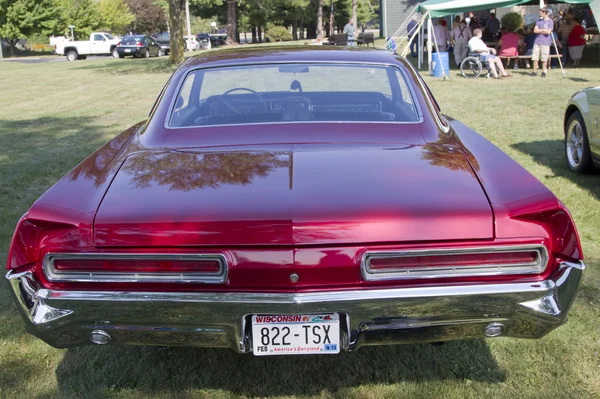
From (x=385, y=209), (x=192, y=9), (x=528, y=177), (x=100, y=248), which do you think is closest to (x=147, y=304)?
(x=100, y=248)

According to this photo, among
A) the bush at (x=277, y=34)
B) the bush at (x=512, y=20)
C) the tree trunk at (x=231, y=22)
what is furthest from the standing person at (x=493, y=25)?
the bush at (x=277, y=34)

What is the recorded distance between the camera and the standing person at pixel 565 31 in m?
18.5

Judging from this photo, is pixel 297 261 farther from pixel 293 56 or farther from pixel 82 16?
pixel 82 16

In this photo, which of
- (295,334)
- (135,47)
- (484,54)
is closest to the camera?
(295,334)

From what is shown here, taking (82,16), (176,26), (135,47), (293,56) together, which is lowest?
(293,56)

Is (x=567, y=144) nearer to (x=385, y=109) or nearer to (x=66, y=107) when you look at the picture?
(x=385, y=109)

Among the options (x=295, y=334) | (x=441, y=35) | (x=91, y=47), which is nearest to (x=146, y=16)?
(x=91, y=47)

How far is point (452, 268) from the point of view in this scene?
2275 mm

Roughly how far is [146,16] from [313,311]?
234ft

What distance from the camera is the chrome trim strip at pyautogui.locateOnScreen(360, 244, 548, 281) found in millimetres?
2229

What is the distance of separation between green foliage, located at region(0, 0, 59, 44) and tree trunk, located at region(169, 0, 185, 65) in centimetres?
2612

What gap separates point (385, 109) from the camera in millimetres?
3527

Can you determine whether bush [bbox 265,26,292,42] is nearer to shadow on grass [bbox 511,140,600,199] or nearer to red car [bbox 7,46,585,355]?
shadow on grass [bbox 511,140,600,199]

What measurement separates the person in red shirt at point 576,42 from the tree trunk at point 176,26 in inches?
528
